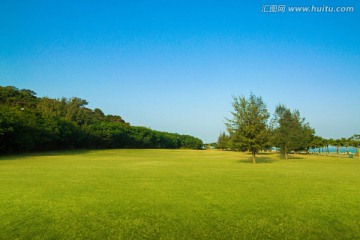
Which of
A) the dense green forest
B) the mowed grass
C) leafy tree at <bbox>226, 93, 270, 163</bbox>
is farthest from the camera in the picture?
the dense green forest

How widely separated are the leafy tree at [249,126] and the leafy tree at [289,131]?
14.1m

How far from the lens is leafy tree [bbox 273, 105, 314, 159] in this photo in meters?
48.1

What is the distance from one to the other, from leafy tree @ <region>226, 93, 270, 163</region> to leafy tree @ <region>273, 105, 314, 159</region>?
14111 millimetres

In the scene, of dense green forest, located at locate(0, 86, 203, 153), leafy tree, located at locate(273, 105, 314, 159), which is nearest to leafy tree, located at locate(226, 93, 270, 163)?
leafy tree, located at locate(273, 105, 314, 159)

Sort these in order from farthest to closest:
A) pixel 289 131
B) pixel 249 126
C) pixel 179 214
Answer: pixel 289 131, pixel 249 126, pixel 179 214

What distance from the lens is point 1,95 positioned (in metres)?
84.6

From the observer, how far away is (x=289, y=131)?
4831cm

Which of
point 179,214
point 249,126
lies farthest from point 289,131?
point 179,214

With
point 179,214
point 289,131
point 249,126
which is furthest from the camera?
point 289,131

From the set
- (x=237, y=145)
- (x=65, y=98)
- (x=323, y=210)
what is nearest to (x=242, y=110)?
(x=237, y=145)

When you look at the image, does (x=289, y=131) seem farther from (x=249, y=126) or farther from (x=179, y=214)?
(x=179, y=214)

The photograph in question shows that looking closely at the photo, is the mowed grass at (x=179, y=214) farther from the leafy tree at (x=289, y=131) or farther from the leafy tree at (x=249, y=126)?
the leafy tree at (x=289, y=131)

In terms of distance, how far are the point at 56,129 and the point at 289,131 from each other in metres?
48.6

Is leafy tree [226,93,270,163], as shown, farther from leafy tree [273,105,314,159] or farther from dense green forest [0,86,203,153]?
dense green forest [0,86,203,153]
